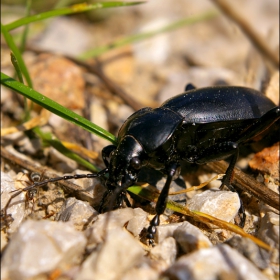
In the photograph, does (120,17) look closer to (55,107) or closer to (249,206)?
(55,107)

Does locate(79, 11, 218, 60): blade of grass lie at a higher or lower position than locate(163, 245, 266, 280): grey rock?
higher

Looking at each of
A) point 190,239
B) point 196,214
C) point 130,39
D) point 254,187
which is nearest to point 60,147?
point 196,214

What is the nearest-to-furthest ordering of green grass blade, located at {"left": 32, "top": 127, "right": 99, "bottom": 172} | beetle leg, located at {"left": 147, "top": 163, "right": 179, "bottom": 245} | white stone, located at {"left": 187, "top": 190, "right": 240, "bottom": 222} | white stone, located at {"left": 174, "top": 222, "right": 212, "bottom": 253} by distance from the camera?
white stone, located at {"left": 174, "top": 222, "right": 212, "bottom": 253}
beetle leg, located at {"left": 147, "top": 163, "right": 179, "bottom": 245}
white stone, located at {"left": 187, "top": 190, "right": 240, "bottom": 222}
green grass blade, located at {"left": 32, "top": 127, "right": 99, "bottom": 172}

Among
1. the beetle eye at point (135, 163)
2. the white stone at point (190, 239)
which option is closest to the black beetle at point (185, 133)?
the beetle eye at point (135, 163)

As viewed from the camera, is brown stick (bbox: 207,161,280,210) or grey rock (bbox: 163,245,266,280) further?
brown stick (bbox: 207,161,280,210)

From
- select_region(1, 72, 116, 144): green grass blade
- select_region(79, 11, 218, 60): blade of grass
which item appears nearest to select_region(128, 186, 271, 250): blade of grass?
select_region(1, 72, 116, 144): green grass blade

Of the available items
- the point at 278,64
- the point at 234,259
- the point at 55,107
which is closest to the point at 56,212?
the point at 55,107

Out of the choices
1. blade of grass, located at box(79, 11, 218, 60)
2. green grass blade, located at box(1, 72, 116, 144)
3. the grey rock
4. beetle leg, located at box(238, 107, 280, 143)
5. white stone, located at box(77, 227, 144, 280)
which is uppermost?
blade of grass, located at box(79, 11, 218, 60)

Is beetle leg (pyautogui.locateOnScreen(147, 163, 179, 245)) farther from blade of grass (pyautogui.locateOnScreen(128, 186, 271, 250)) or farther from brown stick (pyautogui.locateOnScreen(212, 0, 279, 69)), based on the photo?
brown stick (pyautogui.locateOnScreen(212, 0, 279, 69))

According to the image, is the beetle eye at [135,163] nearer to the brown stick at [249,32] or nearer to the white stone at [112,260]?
the white stone at [112,260]
